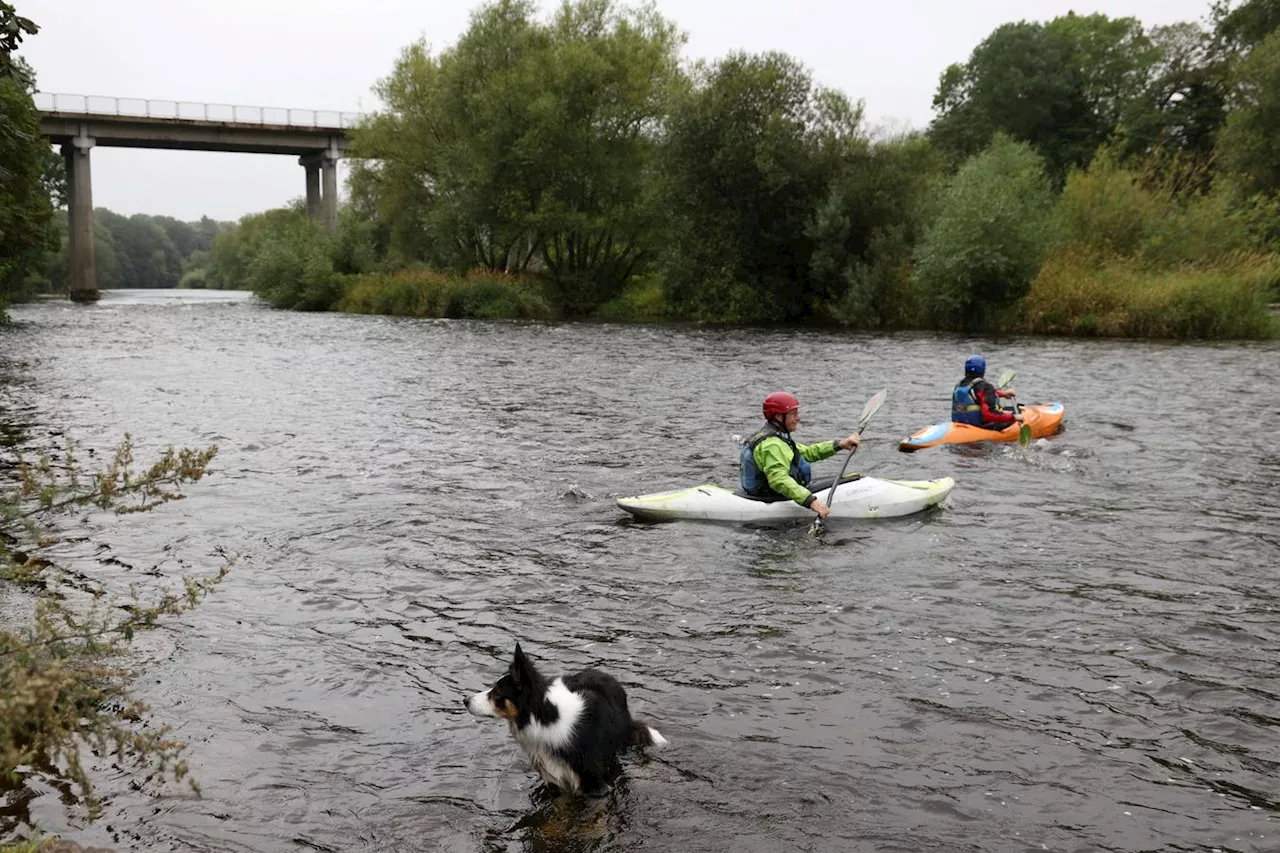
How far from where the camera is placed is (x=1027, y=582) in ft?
25.1

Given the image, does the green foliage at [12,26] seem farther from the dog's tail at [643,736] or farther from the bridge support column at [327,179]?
the bridge support column at [327,179]

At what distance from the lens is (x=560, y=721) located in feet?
14.6

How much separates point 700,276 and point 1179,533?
30.0 meters

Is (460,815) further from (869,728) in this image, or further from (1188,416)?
(1188,416)

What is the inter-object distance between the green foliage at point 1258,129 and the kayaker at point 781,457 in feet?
121

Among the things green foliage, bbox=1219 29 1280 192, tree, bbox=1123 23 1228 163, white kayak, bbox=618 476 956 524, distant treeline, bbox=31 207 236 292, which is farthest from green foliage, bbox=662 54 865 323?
distant treeline, bbox=31 207 236 292

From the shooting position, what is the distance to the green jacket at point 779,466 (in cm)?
902

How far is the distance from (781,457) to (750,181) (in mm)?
28765

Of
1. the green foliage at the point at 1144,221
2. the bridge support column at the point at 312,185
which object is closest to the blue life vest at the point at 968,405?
the green foliage at the point at 1144,221

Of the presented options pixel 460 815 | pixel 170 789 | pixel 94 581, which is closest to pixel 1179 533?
pixel 460 815

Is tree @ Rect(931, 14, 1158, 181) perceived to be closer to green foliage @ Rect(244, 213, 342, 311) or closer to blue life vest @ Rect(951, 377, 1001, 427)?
green foliage @ Rect(244, 213, 342, 311)

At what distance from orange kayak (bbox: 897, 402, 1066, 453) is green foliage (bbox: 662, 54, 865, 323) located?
22.1 metres

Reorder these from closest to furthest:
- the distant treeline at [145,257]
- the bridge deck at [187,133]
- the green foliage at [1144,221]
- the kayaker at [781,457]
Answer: the kayaker at [781,457]
the green foliage at [1144,221]
the bridge deck at [187,133]
the distant treeline at [145,257]

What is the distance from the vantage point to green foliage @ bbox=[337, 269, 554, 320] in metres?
40.1
